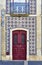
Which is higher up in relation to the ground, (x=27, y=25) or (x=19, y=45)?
(x=27, y=25)

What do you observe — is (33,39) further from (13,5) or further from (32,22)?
(13,5)

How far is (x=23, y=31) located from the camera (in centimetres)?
1647

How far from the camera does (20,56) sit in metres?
16.5

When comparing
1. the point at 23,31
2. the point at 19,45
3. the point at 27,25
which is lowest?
the point at 19,45

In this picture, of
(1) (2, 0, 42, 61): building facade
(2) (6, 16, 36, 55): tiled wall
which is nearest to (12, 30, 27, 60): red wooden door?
(1) (2, 0, 42, 61): building facade

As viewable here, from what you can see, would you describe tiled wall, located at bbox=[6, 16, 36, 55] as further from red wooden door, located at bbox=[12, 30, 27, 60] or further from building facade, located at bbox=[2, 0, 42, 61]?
red wooden door, located at bbox=[12, 30, 27, 60]

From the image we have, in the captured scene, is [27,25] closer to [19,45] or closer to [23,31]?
[23,31]

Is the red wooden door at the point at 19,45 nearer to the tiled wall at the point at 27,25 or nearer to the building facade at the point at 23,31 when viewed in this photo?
the building facade at the point at 23,31

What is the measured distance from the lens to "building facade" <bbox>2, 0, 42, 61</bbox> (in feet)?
53.4

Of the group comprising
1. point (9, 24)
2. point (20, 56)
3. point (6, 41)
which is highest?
point (9, 24)

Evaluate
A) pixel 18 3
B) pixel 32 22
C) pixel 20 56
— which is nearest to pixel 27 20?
pixel 32 22

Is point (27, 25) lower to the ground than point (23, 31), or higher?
higher

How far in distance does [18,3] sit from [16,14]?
33.9 inches

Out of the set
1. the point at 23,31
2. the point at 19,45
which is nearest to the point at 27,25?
the point at 23,31
